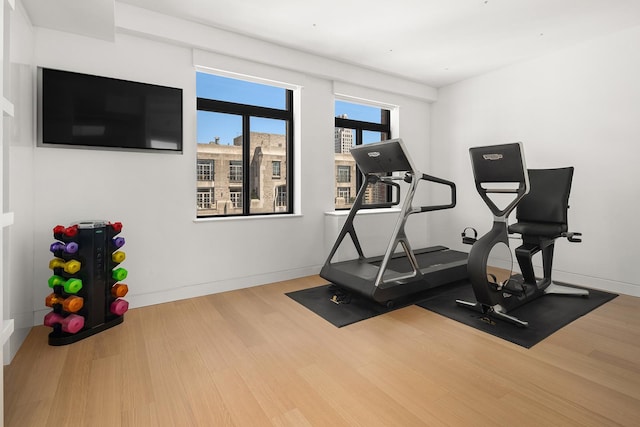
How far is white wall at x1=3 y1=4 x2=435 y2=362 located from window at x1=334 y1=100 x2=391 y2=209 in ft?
1.50

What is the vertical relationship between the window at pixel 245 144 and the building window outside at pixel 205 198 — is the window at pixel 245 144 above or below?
above

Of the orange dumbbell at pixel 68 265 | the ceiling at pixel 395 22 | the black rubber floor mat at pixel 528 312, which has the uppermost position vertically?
the ceiling at pixel 395 22

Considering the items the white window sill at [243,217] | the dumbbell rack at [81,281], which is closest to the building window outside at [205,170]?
the white window sill at [243,217]

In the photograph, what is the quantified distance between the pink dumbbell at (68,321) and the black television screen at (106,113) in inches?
54.7

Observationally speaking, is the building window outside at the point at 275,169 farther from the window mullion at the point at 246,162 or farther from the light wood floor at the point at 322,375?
the light wood floor at the point at 322,375

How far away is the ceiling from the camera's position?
2.93m

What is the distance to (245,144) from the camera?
412cm

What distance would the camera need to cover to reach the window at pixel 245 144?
3.92 metres

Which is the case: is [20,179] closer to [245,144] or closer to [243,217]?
[243,217]

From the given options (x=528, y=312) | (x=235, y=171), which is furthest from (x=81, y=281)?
(x=528, y=312)

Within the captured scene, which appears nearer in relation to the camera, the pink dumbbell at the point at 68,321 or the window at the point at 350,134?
the pink dumbbell at the point at 68,321

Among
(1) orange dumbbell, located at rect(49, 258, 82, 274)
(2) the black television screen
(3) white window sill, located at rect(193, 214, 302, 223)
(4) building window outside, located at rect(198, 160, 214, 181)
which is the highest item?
(2) the black television screen

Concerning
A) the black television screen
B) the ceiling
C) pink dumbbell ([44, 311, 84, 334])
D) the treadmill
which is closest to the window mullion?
the black television screen

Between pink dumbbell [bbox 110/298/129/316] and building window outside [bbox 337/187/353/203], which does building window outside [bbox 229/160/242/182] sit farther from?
pink dumbbell [bbox 110/298/129/316]
